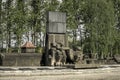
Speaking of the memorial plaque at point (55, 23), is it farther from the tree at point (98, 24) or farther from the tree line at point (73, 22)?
the tree at point (98, 24)

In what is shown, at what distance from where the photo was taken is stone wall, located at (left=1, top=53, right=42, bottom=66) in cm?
2397

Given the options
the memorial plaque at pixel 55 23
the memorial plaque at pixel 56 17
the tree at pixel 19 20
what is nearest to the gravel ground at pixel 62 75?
the memorial plaque at pixel 55 23

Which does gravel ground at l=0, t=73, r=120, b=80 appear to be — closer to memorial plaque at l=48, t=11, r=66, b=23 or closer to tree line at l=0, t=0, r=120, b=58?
memorial plaque at l=48, t=11, r=66, b=23

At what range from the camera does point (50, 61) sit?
24375mm

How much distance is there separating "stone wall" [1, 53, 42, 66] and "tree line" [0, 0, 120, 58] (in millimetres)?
17971

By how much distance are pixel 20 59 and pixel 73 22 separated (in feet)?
79.2

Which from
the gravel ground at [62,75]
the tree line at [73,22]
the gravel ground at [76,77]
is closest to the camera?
the gravel ground at [76,77]

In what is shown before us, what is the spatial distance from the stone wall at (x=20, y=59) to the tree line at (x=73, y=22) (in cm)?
1797

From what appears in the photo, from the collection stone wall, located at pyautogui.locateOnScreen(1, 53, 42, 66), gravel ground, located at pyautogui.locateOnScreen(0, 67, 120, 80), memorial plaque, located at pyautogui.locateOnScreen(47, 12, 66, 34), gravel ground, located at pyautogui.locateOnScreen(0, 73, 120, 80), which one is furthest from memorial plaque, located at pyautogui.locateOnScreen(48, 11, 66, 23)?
gravel ground, located at pyautogui.locateOnScreen(0, 73, 120, 80)

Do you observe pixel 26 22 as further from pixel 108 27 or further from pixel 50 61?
pixel 50 61

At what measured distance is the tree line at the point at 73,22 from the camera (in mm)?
43312

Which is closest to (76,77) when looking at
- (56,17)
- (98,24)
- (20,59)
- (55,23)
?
(20,59)

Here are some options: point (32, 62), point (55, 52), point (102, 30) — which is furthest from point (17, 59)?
point (102, 30)

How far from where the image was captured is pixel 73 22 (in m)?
47.4
